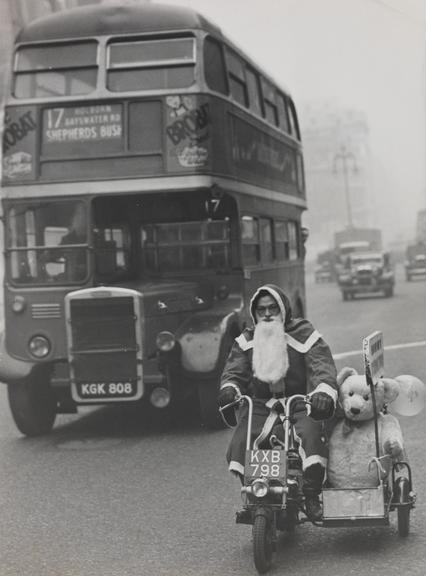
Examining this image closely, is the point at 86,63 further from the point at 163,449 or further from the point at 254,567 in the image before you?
the point at 254,567

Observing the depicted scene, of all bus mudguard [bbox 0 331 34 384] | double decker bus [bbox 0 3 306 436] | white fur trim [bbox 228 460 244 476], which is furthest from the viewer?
bus mudguard [bbox 0 331 34 384]

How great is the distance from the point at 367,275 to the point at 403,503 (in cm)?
2862

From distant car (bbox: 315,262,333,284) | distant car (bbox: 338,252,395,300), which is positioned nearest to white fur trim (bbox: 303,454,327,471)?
distant car (bbox: 338,252,395,300)

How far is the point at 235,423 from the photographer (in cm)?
567

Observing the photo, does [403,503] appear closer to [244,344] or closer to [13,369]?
[244,344]

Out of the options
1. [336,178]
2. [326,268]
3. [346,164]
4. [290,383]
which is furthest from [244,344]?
[336,178]

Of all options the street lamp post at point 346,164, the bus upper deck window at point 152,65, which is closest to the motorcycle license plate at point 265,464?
the bus upper deck window at point 152,65

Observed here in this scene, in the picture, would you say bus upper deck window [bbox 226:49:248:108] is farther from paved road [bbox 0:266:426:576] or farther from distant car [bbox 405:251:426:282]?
distant car [bbox 405:251:426:282]

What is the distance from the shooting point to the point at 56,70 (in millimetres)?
10211

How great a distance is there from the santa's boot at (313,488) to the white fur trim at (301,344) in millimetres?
599

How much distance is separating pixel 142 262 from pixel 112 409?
68.1 inches

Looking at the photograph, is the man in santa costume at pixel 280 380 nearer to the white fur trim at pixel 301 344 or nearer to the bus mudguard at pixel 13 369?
the white fur trim at pixel 301 344

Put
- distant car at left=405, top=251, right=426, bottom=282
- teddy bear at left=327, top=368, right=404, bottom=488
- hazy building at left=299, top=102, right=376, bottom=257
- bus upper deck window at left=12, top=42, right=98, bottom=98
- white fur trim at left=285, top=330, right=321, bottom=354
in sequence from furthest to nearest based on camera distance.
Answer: hazy building at left=299, top=102, right=376, bottom=257 < distant car at left=405, top=251, right=426, bottom=282 < bus upper deck window at left=12, top=42, right=98, bottom=98 < white fur trim at left=285, top=330, right=321, bottom=354 < teddy bear at left=327, top=368, right=404, bottom=488

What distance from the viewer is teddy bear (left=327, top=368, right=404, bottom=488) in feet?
18.1
